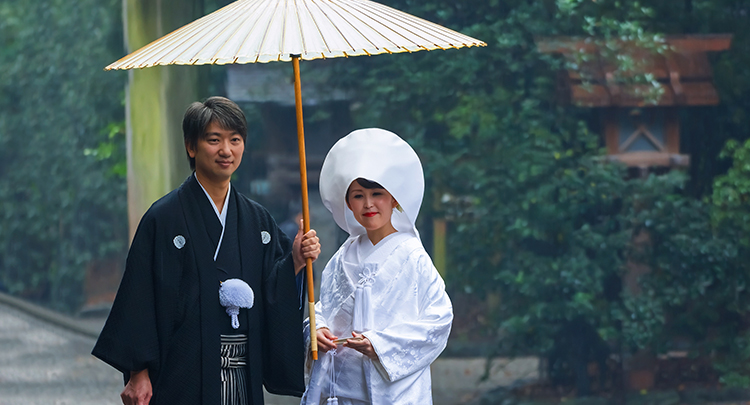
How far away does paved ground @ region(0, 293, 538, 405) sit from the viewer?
5.58 metres

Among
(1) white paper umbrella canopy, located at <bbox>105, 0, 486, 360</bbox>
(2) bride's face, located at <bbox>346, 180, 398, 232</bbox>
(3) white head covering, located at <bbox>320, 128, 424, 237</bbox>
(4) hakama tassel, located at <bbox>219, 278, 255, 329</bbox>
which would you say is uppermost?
(1) white paper umbrella canopy, located at <bbox>105, 0, 486, 360</bbox>

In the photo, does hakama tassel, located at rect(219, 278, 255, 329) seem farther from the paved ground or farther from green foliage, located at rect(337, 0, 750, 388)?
the paved ground

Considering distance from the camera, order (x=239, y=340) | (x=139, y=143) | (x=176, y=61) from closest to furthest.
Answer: (x=176, y=61) < (x=239, y=340) < (x=139, y=143)

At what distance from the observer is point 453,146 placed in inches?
215

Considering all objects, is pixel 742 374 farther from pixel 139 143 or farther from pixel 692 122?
pixel 139 143

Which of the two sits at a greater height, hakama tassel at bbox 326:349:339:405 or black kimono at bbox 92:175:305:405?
black kimono at bbox 92:175:305:405

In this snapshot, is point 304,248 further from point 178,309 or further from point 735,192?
point 735,192

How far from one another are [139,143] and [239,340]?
2882 mm

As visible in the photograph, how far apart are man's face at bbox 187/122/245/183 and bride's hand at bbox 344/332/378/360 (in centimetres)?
67

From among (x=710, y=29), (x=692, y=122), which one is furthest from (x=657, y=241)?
(x=710, y=29)

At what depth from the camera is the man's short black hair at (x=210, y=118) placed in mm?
2668

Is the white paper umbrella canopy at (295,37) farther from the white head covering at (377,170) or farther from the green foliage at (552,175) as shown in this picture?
the green foliage at (552,175)

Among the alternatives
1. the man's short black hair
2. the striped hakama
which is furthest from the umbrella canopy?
the striped hakama

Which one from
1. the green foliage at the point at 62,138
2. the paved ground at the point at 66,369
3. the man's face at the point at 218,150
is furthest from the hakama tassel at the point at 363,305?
the green foliage at the point at 62,138
